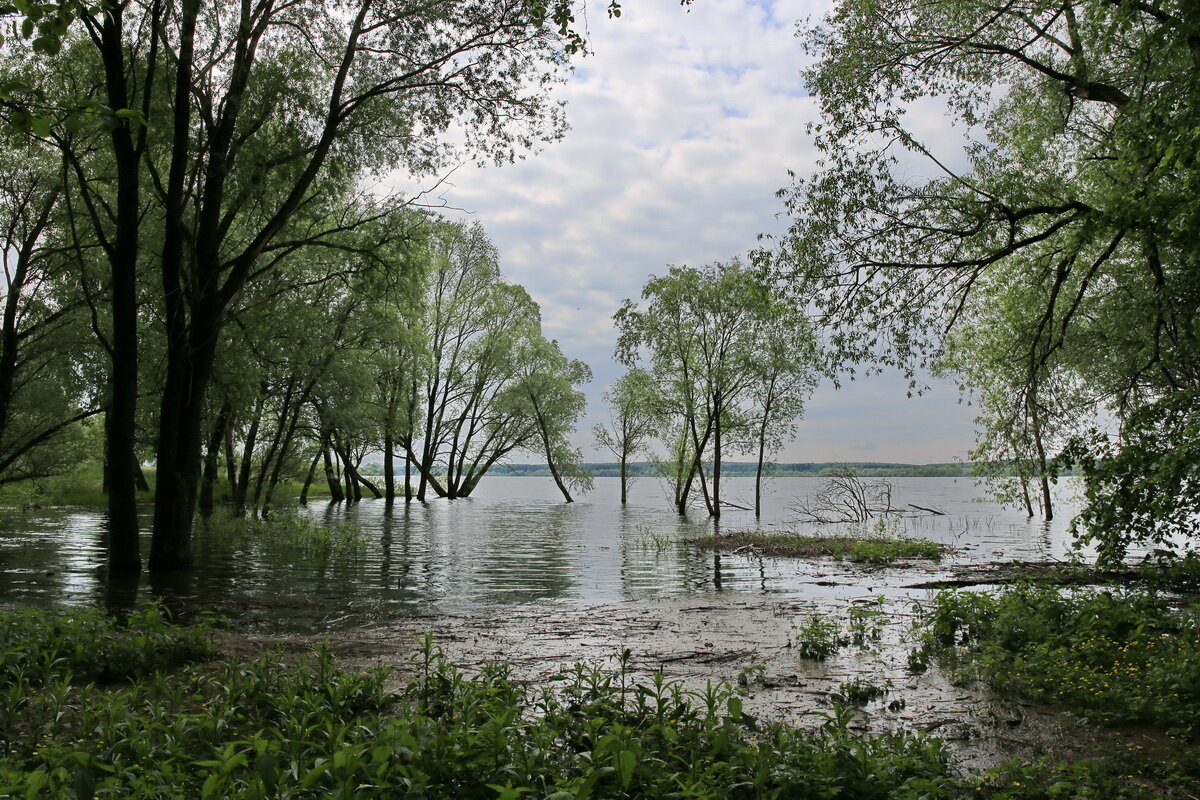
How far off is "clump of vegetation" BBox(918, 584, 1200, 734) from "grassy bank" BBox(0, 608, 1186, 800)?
1.55 metres

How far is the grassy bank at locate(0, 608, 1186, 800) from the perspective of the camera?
3723 millimetres

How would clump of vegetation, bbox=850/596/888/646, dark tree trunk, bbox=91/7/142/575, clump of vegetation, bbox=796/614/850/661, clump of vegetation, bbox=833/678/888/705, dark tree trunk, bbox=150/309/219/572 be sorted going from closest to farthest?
clump of vegetation, bbox=833/678/888/705 < clump of vegetation, bbox=796/614/850/661 < clump of vegetation, bbox=850/596/888/646 < dark tree trunk, bbox=91/7/142/575 < dark tree trunk, bbox=150/309/219/572

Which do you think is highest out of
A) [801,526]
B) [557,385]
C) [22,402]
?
A: [557,385]

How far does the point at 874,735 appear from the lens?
5.66 meters

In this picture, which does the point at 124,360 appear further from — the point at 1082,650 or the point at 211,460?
the point at 211,460

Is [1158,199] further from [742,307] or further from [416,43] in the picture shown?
[742,307]

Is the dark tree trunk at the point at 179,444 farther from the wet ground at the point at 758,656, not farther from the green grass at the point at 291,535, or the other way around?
the wet ground at the point at 758,656

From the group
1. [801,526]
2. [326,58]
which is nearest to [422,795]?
[326,58]

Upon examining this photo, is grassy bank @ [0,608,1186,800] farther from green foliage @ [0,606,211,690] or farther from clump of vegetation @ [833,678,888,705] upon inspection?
clump of vegetation @ [833,678,888,705]

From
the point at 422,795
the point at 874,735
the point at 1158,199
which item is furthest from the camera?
the point at 1158,199

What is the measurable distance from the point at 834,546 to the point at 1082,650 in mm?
14475

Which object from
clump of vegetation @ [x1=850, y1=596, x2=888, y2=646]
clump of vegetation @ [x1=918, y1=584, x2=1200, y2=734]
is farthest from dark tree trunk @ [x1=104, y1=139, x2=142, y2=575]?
clump of vegetation @ [x1=918, y1=584, x2=1200, y2=734]

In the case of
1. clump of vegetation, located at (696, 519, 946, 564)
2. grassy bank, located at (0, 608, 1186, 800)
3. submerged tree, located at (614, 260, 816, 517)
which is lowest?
clump of vegetation, located at (696, 519, 946, 564)

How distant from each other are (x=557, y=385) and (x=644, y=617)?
1921 inches
